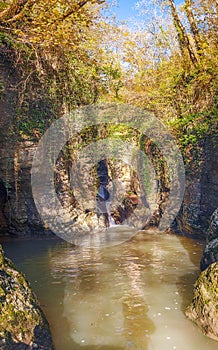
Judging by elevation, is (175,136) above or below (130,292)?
above

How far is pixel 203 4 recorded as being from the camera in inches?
408

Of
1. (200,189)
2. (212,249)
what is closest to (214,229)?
(212,249)

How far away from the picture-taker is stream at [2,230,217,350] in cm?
434

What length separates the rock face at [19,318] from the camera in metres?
3.67

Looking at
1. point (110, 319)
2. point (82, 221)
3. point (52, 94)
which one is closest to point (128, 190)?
point (82, 221)

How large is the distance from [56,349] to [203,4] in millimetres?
10967

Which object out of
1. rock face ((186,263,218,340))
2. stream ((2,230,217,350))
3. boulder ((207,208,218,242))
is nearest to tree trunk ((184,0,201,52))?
boulder ((207,208,218,242))

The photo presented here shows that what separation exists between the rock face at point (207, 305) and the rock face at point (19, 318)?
222cm

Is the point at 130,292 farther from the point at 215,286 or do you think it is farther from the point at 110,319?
the point at 215,286

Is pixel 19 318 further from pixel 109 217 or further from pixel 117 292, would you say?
pixel 109 217

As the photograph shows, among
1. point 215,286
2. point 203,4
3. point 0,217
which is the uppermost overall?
point 203,4

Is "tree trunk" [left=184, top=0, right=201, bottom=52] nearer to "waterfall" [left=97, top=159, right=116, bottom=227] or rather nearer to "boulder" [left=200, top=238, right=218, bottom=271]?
"boulder" [left=200, top=238, right=218, bottom=271]

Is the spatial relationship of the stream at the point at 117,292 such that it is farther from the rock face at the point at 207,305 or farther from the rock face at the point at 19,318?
the rock face at the point at 19,318

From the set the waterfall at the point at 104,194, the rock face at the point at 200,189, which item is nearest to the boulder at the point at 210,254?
the rock face at the point at 200,189
